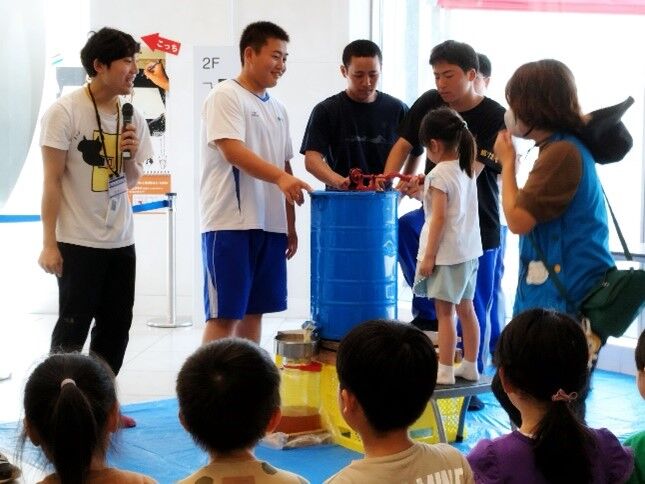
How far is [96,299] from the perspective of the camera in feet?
11.1

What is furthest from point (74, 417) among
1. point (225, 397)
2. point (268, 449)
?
point (268, 449)

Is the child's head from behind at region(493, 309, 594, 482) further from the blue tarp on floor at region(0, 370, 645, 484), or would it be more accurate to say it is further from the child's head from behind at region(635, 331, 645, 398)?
the blue tarp on floor at region(0, 370, 645, 484)

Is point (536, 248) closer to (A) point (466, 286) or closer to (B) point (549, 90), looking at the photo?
Result: (B) point (549, 90)

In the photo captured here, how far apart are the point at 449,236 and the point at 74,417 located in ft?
6.79

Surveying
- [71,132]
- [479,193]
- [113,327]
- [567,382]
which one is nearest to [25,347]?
[113,327]

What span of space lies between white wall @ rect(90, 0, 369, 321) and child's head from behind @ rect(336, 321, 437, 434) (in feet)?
14.4

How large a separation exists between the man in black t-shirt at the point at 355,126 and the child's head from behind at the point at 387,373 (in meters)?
2.26

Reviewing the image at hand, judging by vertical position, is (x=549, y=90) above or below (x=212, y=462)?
above

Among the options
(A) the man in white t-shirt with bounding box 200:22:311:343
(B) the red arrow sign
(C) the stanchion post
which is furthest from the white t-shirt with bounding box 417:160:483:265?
(B) the red arrow sign

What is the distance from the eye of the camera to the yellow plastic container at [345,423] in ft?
11.4

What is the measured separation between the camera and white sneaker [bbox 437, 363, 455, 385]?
3.34 meters

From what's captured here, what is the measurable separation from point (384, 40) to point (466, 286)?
3200 mm

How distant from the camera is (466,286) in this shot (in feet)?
11.3

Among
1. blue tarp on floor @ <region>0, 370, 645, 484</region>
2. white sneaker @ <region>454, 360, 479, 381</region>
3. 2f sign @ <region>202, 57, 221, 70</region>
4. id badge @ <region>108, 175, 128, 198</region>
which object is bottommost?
blue tarp on floor @ <region>0, 370, 645, 484</region>
